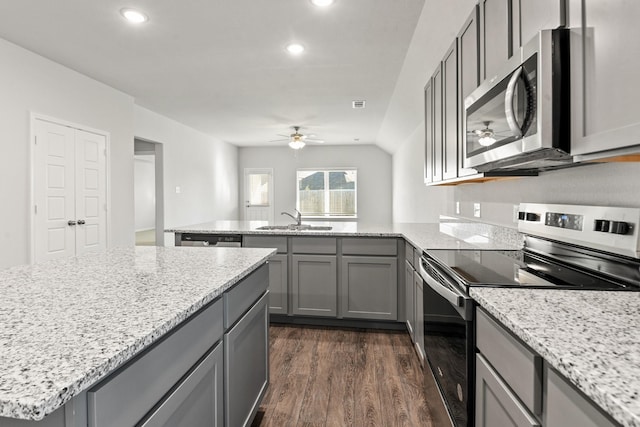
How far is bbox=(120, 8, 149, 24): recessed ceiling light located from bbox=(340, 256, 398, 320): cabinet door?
8.10ft

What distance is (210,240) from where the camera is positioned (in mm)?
3320

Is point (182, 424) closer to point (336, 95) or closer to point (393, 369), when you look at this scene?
point (393, 369)

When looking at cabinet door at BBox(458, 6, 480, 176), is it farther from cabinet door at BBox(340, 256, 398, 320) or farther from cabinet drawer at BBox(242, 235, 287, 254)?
cabinet drawer at BBox(242, 235, 287, 254)

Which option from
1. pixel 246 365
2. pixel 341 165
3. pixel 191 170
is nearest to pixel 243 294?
pixel 246 365

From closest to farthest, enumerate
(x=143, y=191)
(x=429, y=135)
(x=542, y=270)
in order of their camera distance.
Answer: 1. (x=542, y=270)
2. (x=429, y=135)
3. (x=143, y=191)

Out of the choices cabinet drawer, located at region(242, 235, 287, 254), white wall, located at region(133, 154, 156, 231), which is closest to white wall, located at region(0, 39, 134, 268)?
cabinet drawer, located at region(242, 235, 287, 254)

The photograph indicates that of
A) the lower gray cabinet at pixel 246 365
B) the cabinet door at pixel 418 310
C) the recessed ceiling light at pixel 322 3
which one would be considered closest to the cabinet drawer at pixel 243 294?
the lower gray cabinet at pixel 246 365

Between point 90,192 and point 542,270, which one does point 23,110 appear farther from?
point 542,270

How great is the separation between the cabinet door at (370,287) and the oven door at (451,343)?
1.26 m

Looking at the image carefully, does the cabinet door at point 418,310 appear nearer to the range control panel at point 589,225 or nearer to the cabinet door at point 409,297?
the cabinet door at point 409,297

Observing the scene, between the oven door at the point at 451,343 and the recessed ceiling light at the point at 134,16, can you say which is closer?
the oven door at the point at 451,343

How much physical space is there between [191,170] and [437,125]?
5252 mm

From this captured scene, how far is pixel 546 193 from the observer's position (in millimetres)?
1771

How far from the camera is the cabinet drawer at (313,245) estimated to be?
3104mm
